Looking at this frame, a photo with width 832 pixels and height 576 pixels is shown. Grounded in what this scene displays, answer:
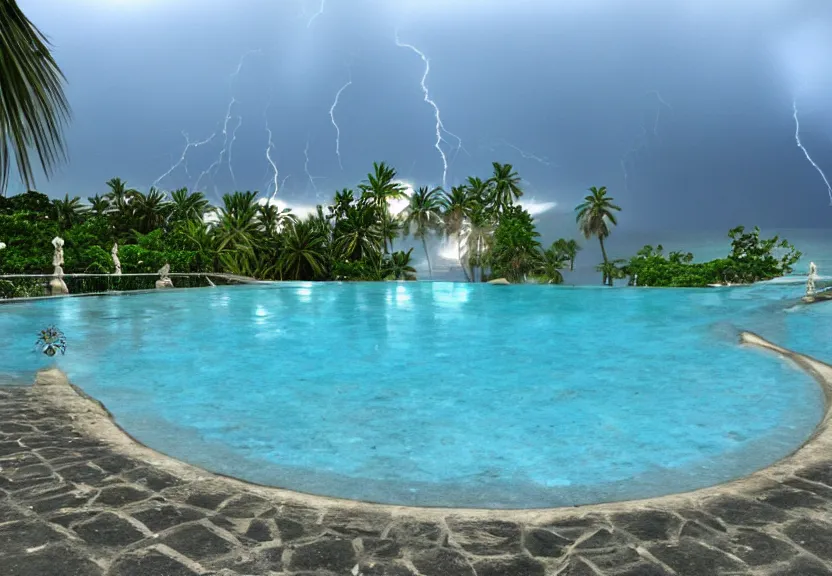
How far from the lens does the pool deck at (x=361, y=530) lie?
9.09ft

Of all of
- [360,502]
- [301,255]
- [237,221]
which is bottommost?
[360,502]

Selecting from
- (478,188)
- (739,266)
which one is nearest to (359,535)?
(739,266)

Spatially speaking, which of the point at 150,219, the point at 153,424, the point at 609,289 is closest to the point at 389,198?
the point at 150,219

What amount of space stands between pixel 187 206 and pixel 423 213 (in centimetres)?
2037

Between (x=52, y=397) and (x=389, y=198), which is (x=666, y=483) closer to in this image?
(x=52, y=397)

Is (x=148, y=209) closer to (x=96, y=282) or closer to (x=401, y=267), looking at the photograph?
(x=401, y=267)

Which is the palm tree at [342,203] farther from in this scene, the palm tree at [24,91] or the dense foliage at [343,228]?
the palm tree at [24,91]

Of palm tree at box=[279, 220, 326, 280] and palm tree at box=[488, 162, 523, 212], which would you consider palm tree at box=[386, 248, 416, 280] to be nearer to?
palm tree at box=[279, 220, 326, 280]

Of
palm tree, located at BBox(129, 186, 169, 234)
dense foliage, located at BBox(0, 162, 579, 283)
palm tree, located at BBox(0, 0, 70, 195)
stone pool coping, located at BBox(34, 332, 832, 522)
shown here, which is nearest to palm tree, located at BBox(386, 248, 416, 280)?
dense foliage, located at BBox(0, 162, 579, 283)

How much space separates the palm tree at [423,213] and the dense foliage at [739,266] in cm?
1784

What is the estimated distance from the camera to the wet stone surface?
9.05ft

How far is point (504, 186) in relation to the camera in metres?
50.0

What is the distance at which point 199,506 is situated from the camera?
11.3 feet

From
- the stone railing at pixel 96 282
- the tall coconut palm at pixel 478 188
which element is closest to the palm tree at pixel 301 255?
the tall coconut palm at pixel 478 188
